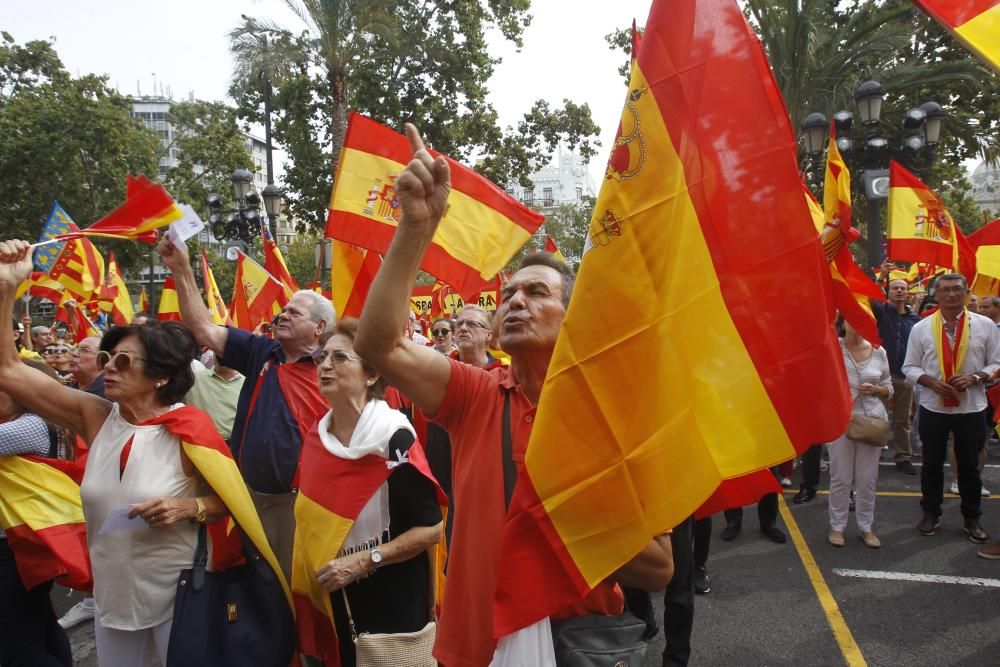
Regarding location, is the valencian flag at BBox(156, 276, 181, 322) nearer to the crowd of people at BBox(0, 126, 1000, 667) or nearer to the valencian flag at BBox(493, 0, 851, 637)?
the crowd of people at BBox(0, 126, 1000, 667)

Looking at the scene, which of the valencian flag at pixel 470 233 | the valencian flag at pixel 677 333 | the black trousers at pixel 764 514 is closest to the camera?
the valencian flag at pixel 677 333

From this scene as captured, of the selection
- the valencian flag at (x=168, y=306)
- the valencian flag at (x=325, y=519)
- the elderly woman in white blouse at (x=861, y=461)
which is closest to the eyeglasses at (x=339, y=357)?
the valencian flag at (x=325, y=519)

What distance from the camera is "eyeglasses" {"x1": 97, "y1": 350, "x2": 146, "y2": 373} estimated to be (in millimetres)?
2764

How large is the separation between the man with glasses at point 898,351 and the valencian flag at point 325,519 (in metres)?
7.18

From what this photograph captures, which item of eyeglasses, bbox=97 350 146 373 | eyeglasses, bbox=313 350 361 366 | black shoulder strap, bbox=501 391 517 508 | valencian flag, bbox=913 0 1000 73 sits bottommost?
black shoulder strap, bbox=501 391 517 508

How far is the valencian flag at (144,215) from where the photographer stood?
3.64 m

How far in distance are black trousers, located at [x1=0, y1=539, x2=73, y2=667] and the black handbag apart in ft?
3.42

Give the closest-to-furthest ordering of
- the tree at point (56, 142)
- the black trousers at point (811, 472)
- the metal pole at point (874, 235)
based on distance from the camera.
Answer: the black trousers at point (811, 472)
the metal pole at point (874, 235)
the tree at point (56, 142)

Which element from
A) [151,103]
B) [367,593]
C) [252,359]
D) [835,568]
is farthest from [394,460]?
[151,103]

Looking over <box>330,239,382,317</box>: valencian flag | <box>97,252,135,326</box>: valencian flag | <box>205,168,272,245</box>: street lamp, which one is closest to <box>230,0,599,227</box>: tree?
<box>205,168,272,245</box>: street lamp

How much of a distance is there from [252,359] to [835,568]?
4553 millimetres

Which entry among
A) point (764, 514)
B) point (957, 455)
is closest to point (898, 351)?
point (957, 455)

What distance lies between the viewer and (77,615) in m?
4.92

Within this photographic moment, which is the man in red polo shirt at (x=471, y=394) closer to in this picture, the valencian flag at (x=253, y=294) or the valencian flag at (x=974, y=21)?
the valencian flag at (x=974, y=21)
